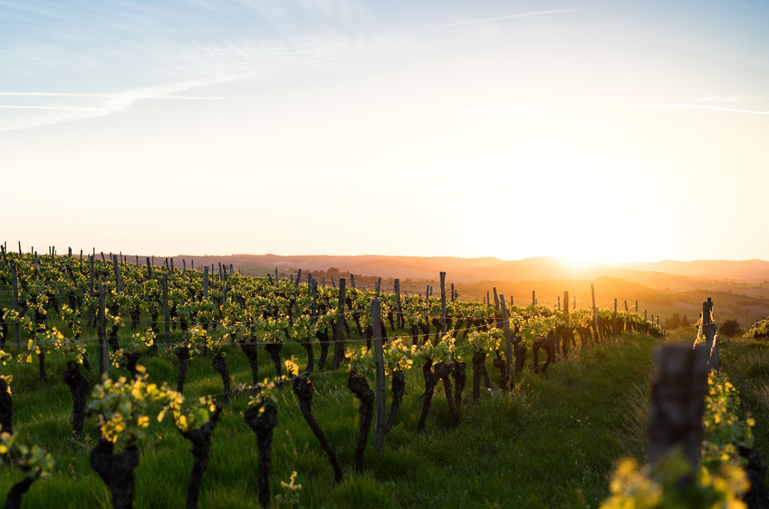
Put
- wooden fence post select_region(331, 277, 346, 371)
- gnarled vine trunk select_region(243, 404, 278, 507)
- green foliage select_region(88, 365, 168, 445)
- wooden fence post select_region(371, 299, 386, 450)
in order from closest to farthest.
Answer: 1. green foliage select_region(88, 365, 168, 445)
2. gnarled vine trunk select_region(243, 404, 278, 507)
3. wooden fence post select_region(371, 299, 386, 450)
4. wooden fence post select_region(331, 277, 346, 371)

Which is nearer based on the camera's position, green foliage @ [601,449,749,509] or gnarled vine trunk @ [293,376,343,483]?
green foliage @ [601,449,749,509]

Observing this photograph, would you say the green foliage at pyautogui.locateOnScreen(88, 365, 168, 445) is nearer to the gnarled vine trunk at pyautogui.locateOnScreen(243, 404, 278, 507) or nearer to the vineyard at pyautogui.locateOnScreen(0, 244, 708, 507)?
the vineyard at pyautogui.locateOnScreen(0, 244, 708, 507)

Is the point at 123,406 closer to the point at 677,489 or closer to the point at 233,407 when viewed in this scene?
the point at 677,489

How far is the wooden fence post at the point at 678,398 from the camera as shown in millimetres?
2385

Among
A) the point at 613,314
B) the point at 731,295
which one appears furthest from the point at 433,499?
the point at 731,295

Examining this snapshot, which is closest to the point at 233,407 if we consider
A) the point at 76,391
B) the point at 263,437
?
the point at 76,391

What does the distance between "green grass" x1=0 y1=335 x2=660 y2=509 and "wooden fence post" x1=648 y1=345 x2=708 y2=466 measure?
15.4ft

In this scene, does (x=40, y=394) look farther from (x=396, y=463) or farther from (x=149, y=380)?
(x=396, y=463)

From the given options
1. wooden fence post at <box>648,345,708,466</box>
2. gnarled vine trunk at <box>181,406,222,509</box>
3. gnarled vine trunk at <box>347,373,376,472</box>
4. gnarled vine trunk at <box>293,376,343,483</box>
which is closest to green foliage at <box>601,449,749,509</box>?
wooden fence post at <box>648,345,708,466</box>

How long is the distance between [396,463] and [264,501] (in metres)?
2.80

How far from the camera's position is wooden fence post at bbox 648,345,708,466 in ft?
7.82

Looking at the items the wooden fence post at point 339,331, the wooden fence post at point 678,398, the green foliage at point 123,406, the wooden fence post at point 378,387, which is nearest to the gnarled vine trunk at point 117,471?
the green foliage at point 123,406

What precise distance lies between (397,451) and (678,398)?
7166 mm

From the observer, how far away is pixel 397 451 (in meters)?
8.61
